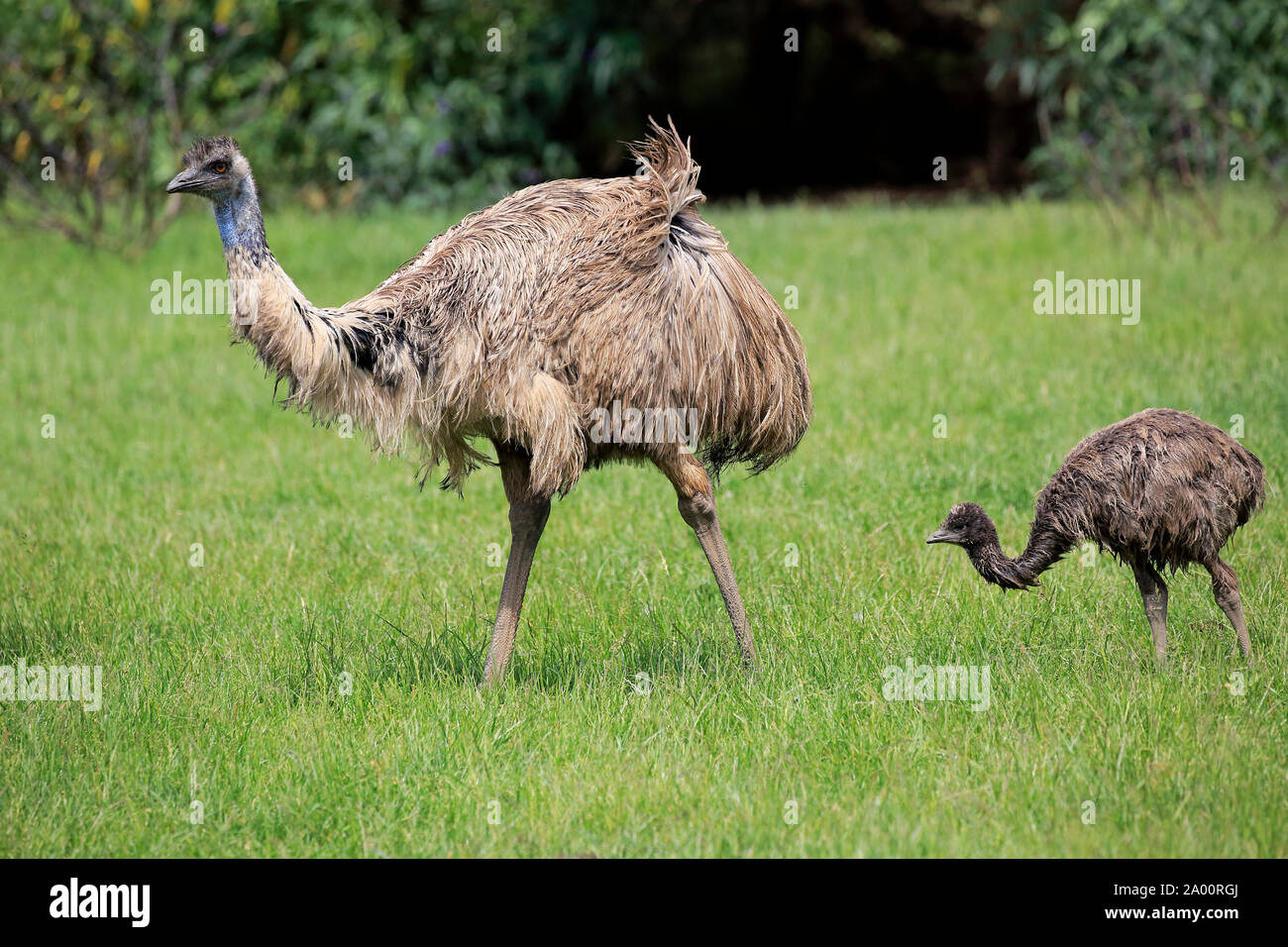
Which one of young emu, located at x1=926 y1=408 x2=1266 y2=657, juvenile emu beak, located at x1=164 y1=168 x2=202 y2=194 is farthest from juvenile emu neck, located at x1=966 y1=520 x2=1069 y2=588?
juvenile emu beak, located at x1=164 y1=168 x2=202 y2=194

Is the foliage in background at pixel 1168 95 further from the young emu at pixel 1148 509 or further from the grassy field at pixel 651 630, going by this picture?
the young emu at pixel 1148 509

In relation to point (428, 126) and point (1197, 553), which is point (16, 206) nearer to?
point (428, 126)

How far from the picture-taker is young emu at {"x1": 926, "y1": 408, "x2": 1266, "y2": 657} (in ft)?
18.0

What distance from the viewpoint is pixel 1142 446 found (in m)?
5.59

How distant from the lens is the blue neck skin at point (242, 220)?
517 centimetres

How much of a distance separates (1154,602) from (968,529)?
80 centimetres

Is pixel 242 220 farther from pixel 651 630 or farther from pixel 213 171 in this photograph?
pixel 651 630

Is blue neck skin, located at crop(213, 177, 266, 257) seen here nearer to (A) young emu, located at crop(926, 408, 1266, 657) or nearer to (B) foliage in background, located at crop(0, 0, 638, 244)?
(A) young emu, located at crop(926, 408, 1266, 657)

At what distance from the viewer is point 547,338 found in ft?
17.8

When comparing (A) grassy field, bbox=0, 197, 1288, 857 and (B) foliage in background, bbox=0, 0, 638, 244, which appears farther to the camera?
(B) foliage in background, bbox=0, 0, 638, 244

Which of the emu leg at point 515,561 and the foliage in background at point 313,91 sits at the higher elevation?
the foliage in background at point 313,91

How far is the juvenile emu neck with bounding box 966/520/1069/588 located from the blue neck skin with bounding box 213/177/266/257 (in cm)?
301

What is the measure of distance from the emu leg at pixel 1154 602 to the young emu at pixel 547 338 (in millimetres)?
1542

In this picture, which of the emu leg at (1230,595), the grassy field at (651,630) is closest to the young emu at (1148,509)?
the emu leg at (1230,595)
